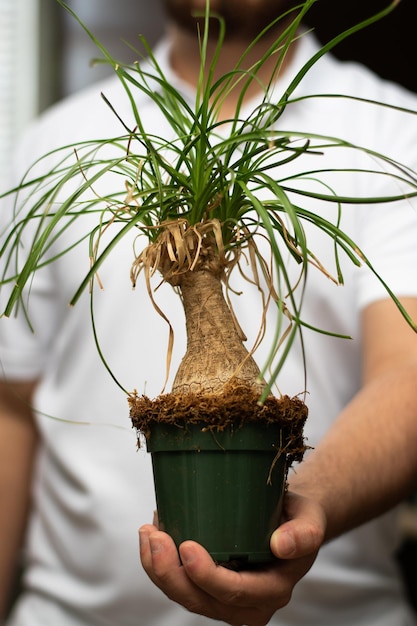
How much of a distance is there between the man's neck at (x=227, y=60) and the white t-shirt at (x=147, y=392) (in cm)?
5

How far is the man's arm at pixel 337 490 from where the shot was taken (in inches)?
26.2

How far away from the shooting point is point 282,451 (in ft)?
2.27

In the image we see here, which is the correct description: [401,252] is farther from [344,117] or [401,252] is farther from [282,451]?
[282,451]

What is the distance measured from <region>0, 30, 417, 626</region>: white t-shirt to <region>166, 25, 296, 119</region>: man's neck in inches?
2.0

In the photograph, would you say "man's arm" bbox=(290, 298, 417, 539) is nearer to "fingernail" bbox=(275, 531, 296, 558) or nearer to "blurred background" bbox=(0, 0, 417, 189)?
"fingernail" bbox=(275, 531, 296, 558)

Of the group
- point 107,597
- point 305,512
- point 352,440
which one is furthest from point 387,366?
point 107,597

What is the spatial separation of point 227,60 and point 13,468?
757mm

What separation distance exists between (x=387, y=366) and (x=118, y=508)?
46 centimetres

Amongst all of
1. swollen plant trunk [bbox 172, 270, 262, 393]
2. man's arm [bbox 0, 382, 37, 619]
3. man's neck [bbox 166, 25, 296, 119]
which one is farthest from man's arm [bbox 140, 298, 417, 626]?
man's arm [bbox 0, 382, 37, 619]

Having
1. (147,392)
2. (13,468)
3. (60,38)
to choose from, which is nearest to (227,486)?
(147,392)

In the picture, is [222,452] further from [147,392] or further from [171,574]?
[147,392]

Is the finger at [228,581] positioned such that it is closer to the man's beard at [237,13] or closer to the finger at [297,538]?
the finger at [297,538]

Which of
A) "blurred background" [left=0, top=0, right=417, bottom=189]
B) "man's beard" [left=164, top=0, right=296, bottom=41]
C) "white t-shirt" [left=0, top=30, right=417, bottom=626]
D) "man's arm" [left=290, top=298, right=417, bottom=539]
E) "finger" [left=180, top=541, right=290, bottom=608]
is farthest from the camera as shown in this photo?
"blurred background" [left=0, top=0, right=417, bottom=189]

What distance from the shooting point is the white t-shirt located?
121 centimetres
